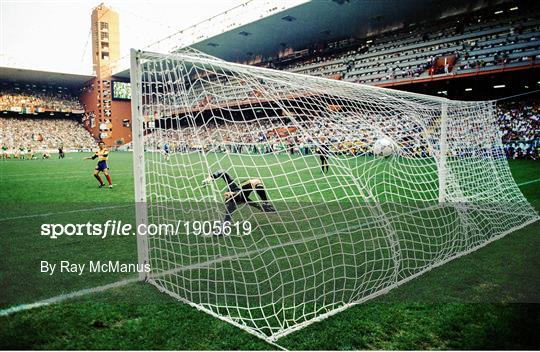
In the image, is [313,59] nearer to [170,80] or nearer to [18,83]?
[170,80]

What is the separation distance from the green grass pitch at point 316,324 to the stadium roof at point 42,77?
48280mm

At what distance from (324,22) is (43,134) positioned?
123 ft

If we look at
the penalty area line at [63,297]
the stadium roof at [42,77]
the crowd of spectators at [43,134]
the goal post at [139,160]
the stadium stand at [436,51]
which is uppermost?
the stadium roof at [42,77]

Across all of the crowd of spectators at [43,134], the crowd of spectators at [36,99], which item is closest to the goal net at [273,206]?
the crowd of spectators at [43,134]

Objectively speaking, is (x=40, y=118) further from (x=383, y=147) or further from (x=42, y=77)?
(x=383, y=147)

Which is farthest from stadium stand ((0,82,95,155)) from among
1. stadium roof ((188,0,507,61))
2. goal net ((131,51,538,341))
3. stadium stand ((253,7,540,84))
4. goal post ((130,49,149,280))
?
goal post ((130,49,149,280))

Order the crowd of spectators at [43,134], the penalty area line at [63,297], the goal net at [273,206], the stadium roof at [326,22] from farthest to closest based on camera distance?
the crowd of spectators at [43,134] < the stadium roof at [326,22] < the goal net at [273,206] < the penalty area line at [63,297]

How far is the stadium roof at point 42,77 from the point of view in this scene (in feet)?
140

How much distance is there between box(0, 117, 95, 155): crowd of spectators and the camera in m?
42.3

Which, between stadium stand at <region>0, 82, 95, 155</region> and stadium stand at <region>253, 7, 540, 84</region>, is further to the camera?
stadium stand at <region>0, 82, 95, 155</region>

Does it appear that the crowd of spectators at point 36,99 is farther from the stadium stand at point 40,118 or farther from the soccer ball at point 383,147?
the soccer ball at point 383,147

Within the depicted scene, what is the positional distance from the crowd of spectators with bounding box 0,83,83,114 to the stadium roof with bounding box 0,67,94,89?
2.89ft

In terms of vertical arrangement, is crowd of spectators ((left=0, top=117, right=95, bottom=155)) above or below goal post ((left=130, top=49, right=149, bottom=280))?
above

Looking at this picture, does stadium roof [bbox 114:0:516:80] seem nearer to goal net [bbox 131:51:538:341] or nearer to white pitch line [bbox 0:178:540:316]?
goal net [bbox 131:51:538:341]
